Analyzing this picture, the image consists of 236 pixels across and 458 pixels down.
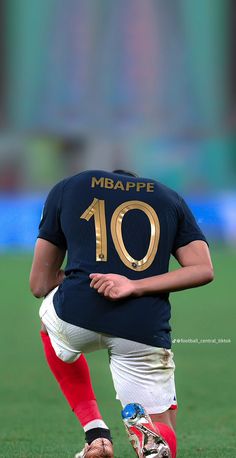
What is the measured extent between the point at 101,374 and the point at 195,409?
63.7 inches

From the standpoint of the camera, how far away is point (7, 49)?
32812 millimetres

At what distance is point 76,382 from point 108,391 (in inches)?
122

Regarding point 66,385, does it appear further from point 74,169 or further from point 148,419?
point 74,169

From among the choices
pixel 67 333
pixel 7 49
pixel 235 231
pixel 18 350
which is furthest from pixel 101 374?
pixel 7 49

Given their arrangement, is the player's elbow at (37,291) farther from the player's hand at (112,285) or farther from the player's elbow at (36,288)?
the player's hand at (112,285)

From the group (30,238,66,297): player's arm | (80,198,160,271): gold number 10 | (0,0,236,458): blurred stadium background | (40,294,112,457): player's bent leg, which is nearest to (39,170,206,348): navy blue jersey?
(80,198,160,271): gold number 10

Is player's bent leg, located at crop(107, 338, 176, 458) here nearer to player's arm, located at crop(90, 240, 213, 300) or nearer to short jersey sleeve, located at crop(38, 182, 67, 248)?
player's arm, located at crop(90, 240, 213, 300)

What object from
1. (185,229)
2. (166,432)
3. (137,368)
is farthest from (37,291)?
(166,432)

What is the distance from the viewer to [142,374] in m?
4.68

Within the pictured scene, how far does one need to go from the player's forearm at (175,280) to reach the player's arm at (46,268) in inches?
18.1

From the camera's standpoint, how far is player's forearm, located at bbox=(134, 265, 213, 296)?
4656 mm

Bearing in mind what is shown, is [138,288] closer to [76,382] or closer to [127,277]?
[127,277]

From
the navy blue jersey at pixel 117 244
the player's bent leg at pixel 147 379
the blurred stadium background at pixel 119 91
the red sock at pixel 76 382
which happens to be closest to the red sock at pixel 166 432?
the player's bent leg at pixel 147 379

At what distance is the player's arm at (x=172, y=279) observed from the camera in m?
4.59
